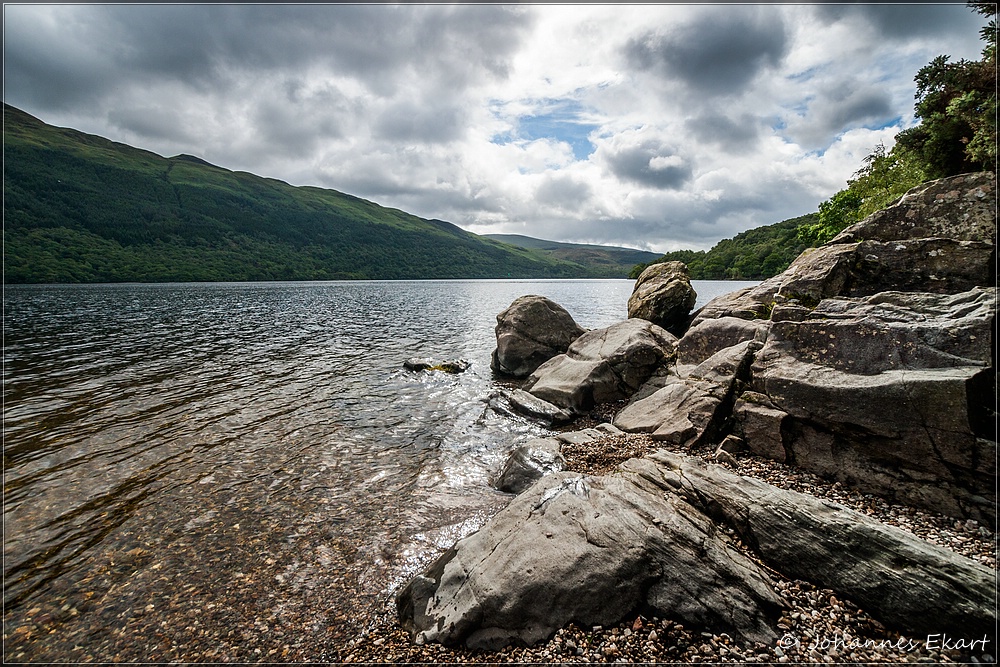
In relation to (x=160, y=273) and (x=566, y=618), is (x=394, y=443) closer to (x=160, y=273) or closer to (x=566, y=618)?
(x=566, y=618)

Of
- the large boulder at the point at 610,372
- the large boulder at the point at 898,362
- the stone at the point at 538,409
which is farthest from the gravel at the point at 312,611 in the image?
the large boulder at the point at 610,372

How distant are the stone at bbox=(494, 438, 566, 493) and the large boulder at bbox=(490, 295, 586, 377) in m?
13.7

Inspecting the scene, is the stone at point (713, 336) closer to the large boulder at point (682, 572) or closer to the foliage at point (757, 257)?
the large boulder at point (682, 572)

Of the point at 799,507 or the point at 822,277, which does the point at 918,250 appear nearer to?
the point at 822,277

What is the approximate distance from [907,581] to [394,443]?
49.4 ft

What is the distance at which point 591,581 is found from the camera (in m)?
7.17

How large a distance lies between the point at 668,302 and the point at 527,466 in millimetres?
20662

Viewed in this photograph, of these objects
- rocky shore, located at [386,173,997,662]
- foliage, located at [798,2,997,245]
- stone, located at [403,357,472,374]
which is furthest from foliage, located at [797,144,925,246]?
stone, located at [403,357,472,374]

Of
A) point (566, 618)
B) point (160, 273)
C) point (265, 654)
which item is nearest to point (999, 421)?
point (566, 618)

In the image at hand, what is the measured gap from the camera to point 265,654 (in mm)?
7074

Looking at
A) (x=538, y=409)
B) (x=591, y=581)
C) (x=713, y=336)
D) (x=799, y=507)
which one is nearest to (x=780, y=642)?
(x=799, y=507)

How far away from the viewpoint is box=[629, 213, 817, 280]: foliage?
449 feet

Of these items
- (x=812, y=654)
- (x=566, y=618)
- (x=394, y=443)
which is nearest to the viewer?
(x=812, y=654)

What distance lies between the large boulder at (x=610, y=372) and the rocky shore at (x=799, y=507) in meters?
5.31
